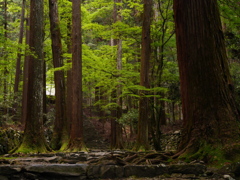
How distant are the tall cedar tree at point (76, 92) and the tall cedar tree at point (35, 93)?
5.06 feet

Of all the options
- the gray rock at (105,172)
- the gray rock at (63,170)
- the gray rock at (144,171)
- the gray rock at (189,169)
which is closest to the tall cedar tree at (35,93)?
the gray rock at (63,170)

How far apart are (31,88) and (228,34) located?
10.6 m

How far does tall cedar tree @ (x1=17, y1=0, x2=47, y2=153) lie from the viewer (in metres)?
10.8

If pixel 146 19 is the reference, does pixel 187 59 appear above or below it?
below

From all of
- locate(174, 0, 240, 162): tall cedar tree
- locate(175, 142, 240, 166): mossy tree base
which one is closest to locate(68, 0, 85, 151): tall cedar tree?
locate(174, 0, 240, 162): tall cedar tree

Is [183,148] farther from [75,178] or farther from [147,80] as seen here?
[147,80]

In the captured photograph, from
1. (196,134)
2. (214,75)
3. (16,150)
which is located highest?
(214,75)

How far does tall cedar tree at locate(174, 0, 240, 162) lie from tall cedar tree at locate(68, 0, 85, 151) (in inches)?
297

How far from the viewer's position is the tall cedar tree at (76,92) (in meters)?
12.2

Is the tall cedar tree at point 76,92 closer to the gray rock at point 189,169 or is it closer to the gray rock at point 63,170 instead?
the gray rock at point 63,170

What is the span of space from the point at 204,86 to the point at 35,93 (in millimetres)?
7773

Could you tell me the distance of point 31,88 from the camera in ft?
35.7

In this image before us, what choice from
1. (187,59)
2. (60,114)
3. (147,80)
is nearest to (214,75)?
(187,59)

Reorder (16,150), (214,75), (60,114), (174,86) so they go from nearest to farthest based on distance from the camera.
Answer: (214,75) → (16,150) → (60,114) → (174,86)
